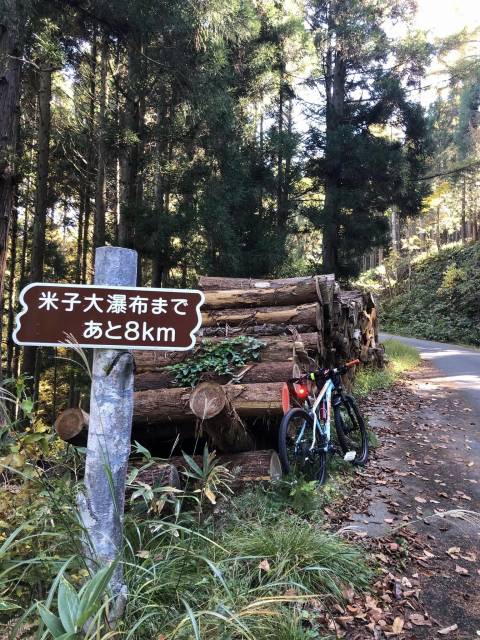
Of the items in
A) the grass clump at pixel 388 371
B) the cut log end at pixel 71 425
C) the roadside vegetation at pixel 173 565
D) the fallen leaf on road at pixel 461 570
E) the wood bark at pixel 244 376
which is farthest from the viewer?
the grass clump at pixel 388 371

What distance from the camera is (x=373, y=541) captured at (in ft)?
12.4

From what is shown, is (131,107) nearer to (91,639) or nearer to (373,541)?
(373,541)

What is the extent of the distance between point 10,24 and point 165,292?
19.1ft

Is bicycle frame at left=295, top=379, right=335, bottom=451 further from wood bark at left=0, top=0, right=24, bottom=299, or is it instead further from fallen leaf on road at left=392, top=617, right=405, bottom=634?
wood bark at left=0, top=0, right=24, bottom=299

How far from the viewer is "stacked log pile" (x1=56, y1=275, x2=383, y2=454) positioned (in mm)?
4180

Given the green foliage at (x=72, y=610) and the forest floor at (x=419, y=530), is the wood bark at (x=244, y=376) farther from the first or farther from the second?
the green foliage at (x=72, y=610)

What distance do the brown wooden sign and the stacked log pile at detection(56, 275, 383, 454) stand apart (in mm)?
1809

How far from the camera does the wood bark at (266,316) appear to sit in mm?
6523

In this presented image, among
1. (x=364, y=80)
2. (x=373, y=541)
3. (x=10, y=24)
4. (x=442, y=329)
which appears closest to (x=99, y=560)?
(x=373, y=541)

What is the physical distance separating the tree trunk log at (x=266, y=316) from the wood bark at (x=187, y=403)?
1.93 meters

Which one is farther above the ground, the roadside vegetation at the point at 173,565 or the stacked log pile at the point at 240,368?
the stacked log pile at the point at 240,368

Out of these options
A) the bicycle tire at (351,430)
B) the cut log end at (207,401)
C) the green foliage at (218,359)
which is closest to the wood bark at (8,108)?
the green foliage at (218,359)

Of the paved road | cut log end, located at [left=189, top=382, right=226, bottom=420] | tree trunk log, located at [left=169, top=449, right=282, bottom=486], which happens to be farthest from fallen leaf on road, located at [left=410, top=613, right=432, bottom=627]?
the paved road

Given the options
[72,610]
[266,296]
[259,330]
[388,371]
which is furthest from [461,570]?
[388,371]
